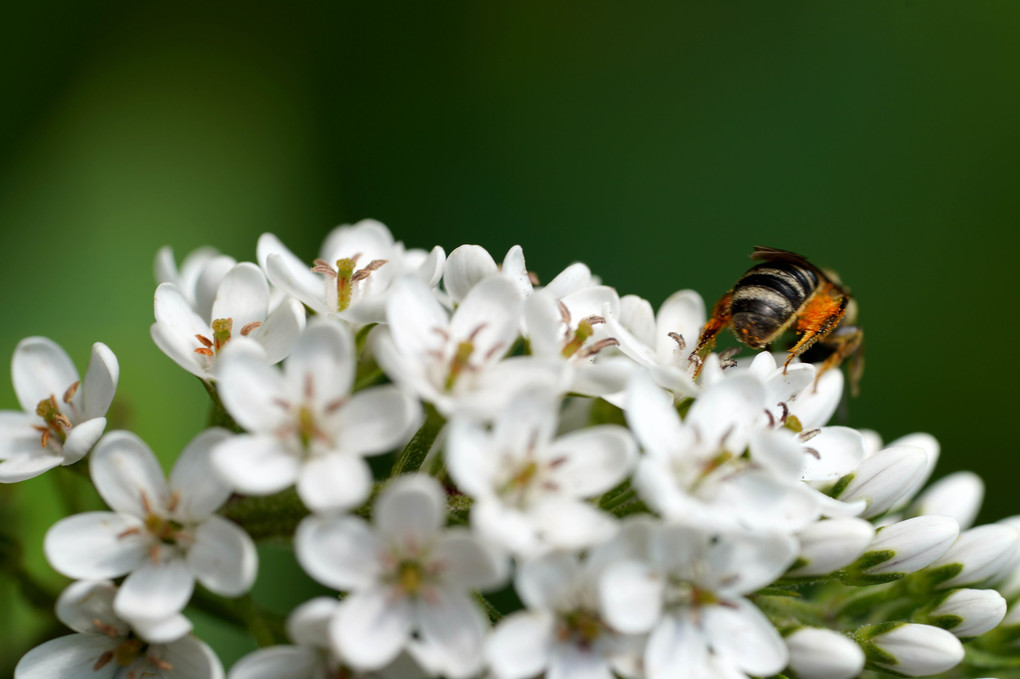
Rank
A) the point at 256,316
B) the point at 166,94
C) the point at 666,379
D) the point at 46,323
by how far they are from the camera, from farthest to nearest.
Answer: the point at 166,94
the point at 46,323
the point at 256,316
the point at 666,379

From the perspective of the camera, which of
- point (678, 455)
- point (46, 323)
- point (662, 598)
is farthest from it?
point (46, 323)

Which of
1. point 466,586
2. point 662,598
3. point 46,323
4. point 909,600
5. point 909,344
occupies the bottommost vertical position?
point 46,323

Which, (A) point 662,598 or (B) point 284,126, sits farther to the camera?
(B) point 284,126

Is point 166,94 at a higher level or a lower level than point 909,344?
lower

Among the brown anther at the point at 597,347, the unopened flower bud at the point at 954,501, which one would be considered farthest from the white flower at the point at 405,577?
the unopened flower bud at the point at 954,501

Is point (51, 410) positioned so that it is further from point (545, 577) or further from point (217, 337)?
point (545, 577)

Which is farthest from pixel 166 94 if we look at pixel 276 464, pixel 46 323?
pixel 276 464

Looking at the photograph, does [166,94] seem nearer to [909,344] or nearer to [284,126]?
[284,126]

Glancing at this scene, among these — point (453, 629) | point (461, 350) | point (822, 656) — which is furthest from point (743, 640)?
point (461, 350)
